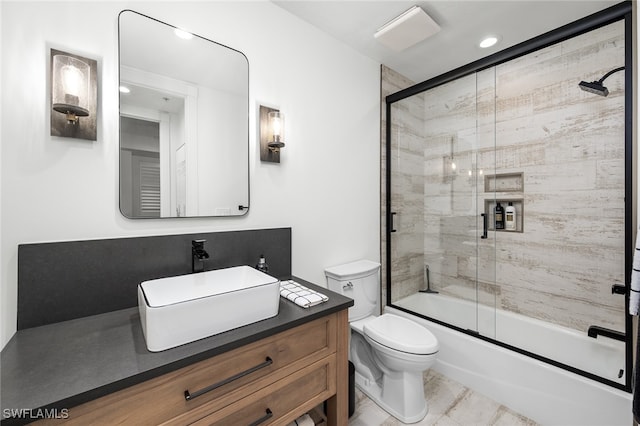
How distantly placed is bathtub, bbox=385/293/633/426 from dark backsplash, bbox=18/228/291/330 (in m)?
1.75

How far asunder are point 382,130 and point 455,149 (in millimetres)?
627

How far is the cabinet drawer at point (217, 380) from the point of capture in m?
0.76

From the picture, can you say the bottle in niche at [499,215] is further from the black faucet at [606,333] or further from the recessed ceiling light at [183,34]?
the recessed ceiling light at [183,34]

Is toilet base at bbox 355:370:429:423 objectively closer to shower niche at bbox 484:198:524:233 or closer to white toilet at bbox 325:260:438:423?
white toilet at bbox 325:260:438:423

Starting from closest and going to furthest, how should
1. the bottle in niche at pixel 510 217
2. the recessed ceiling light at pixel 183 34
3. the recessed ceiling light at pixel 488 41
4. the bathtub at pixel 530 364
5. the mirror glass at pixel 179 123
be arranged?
the mirror glass at pixel 179 123
the recessed ceiling light at pixel 183 34
the bathtub at pixel 530 364
the recessed ceiling light at pixel 488 41
the bottle in niche at pixel 510 217

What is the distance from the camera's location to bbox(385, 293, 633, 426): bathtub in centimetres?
151

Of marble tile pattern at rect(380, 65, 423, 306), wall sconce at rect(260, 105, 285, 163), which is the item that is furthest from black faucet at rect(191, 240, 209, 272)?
marble tile pattern at rect(380, 65, 423, 306)

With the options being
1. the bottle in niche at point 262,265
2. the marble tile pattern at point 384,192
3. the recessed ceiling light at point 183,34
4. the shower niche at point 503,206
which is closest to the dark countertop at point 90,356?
the bottle in niche at point 262,265

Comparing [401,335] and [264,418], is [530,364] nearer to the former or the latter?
[401,335]

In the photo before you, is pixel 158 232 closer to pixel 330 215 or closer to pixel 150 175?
pixel 150 175

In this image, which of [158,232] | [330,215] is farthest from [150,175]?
[330,215]

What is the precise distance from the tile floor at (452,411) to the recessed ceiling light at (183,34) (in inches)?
90.7

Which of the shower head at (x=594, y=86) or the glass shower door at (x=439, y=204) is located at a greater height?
the shower head at (x=594, y=86)

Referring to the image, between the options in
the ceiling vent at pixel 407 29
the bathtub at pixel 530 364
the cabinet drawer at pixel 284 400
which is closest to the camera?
the cabinet drawer at pixel 284 400
